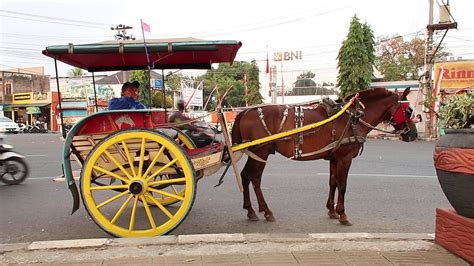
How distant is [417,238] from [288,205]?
7.58ft

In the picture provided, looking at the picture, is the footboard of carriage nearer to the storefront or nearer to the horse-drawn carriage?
the horse-drawn carriage

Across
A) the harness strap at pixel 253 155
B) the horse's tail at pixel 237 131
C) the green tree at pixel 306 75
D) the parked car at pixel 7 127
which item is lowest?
the parked car at pixel 7 127

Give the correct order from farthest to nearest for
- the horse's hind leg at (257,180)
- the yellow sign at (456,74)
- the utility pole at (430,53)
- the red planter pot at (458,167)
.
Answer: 1. the yellow sign at (456,74)
2. the utility pole at (430,53)
3. the horse's hind leg at (257,180)
4. the red planter pot at (458,167)

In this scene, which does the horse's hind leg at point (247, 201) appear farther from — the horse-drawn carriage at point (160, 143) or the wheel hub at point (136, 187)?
the wheel hub at point (136, 187)

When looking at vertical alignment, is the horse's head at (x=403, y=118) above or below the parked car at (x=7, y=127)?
above

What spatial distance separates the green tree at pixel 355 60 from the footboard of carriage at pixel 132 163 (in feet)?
69.7

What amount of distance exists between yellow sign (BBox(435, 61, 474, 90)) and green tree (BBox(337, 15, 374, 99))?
4064mm

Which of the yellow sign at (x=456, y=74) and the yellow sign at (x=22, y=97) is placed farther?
the yellow sign at (x=22, y=97)

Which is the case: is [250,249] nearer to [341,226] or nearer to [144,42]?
[341,226]

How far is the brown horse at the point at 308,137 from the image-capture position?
5.19m

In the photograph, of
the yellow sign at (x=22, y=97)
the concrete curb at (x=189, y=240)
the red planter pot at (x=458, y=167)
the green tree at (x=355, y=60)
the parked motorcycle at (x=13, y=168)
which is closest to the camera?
the red planter pot at (x=458, y=167)

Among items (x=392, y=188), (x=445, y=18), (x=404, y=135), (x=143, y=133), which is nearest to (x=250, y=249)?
(x=143, y=133)

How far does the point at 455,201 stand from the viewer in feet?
11.5

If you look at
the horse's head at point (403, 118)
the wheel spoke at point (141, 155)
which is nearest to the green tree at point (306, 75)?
the horse's head at point (403, 118)
